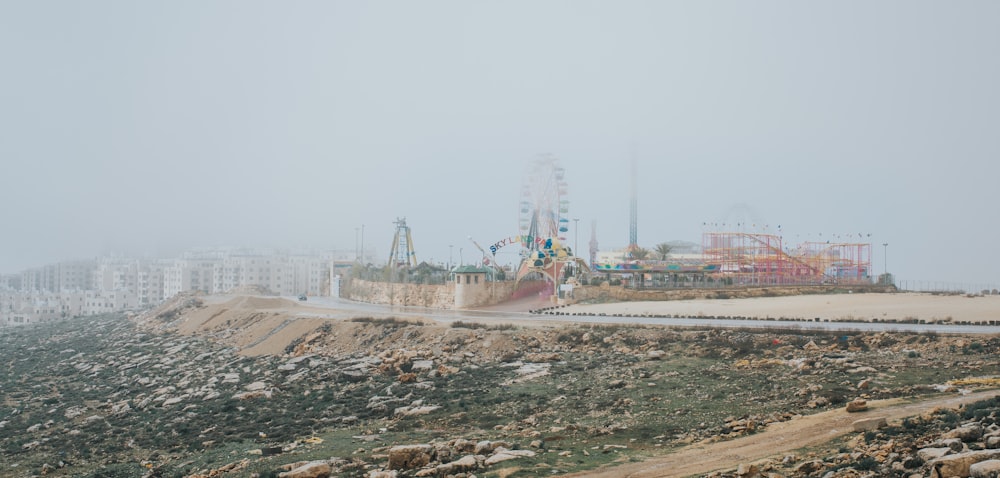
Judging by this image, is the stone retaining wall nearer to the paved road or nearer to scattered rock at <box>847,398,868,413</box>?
the paved road

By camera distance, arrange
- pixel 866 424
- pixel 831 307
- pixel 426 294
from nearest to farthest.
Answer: pixel 866 424, pixel 831 307, pixel 426 294

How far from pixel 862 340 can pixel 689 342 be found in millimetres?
6354

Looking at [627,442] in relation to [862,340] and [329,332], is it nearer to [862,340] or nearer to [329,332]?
[862,340]

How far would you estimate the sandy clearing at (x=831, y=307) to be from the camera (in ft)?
135

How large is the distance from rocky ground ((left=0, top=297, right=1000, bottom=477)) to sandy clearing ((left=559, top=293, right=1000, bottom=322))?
11.2m

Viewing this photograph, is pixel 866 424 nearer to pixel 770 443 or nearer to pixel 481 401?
pixel 770 443

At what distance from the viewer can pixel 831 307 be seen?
46344mm

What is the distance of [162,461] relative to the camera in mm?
21344

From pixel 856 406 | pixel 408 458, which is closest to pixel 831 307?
pixel 856 406

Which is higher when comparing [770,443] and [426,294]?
[426,294]

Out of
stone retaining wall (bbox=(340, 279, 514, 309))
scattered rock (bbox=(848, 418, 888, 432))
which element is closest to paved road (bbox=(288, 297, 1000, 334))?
stone retaining wall (bbox=(340, 279, 514, 309))

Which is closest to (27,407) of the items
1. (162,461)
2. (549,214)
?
(162,461)

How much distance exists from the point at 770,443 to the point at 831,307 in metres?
32.6

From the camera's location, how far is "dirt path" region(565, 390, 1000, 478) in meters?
15.5
